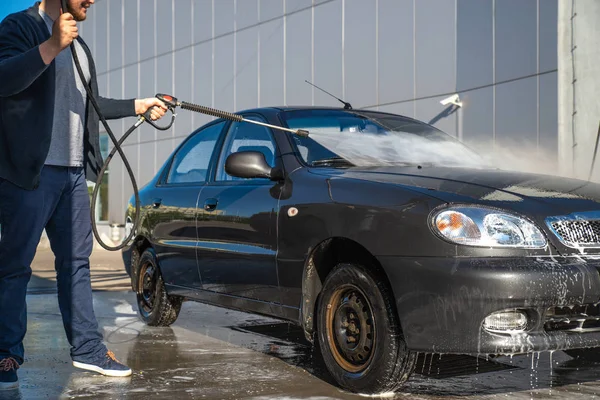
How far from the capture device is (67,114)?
16.2ft

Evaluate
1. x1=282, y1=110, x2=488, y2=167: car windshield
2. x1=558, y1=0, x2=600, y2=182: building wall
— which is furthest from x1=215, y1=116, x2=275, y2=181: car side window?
x1=558, y1=0, x2=600, y2=182: building wall

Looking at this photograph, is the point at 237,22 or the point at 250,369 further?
the point at 237,22

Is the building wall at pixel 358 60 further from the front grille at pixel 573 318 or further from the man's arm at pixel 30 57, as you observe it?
the man's arm at pixel 30 57

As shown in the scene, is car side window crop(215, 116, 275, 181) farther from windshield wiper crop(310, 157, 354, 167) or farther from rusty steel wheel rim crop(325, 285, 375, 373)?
rusty steel wheel rim crop(325, 285, 375, 373)

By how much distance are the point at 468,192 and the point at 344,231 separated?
665 millimetres

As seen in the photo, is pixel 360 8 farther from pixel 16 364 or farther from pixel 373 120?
pixel 16 364

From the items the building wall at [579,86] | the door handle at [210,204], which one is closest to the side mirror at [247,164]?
the door handle at [210,204]

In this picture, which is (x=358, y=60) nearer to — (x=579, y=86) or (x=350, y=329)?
(x=579, y=86)

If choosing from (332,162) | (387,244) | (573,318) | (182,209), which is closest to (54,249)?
(182,209)

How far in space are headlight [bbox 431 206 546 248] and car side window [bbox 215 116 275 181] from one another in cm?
155

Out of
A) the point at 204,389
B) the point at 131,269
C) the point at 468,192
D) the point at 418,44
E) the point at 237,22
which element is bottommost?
the point at 204,389

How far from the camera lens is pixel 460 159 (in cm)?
571

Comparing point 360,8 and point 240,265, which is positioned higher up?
point 360,8

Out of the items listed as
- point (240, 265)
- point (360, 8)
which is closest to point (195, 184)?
point (240, 265)
